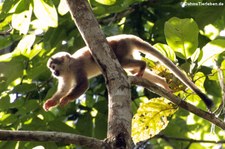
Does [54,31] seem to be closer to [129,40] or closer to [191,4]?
[129,40]

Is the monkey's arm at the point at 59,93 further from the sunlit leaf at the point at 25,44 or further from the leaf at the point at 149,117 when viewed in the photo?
the leaf at the point at 149,117

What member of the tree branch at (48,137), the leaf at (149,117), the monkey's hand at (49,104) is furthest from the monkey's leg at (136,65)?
the tree branch at (48,137)

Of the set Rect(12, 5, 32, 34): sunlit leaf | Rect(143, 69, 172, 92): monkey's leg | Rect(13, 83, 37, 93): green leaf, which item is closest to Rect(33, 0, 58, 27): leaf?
Rect(12, 5, 32, 34): sunlit leaf

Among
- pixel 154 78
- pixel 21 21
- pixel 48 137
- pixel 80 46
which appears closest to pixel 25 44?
pixel 21 21

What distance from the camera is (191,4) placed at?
473 cm

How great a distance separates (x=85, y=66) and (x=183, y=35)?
176cm

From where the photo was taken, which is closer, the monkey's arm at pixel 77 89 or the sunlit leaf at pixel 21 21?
the sunlit leaf at pixel 21 21

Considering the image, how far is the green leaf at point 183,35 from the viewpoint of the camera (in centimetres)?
323

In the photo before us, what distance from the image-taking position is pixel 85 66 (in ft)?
15.8

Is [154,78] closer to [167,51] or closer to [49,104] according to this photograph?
[49,104]

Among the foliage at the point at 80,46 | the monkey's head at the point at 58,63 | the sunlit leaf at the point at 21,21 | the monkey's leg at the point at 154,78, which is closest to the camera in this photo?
the foliage at the point at 80,46

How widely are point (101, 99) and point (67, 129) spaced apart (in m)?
1.18

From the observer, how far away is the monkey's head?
4746 mm

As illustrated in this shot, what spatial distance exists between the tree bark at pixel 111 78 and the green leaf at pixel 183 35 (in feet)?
2.57
